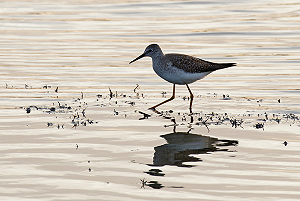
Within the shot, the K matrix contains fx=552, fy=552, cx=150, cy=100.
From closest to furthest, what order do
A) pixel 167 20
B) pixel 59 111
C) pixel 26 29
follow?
pixel 59 111 → pixel 26 29 → pixel 167 20

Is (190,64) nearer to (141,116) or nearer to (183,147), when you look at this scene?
(141,116)

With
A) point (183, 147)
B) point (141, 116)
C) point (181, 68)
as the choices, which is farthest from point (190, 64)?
point (183, 147)

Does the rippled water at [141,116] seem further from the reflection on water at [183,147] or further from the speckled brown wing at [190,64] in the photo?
the speckled brown wing at [190,64]

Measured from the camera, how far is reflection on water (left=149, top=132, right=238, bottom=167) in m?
8.18

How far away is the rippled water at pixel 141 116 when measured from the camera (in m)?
7.20

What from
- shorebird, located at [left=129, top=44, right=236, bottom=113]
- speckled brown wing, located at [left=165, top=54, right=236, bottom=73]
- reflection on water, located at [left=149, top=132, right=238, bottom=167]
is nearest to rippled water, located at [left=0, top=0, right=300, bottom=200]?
reflection on water, located at [left=149, top=132, right=238, bottom=167]

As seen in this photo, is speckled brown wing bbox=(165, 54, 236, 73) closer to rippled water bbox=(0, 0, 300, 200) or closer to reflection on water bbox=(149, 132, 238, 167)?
rippled water bbox=(0, 0, 300, 200)

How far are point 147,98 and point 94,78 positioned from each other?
10.1 feet

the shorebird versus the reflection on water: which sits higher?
the shorebird

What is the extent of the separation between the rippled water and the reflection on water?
0.02 metres

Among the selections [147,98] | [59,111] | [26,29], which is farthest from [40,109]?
[26,29]

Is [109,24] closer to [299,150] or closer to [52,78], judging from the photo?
[52,78]

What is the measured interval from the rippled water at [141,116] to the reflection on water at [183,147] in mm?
17

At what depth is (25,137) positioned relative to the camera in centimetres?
943
